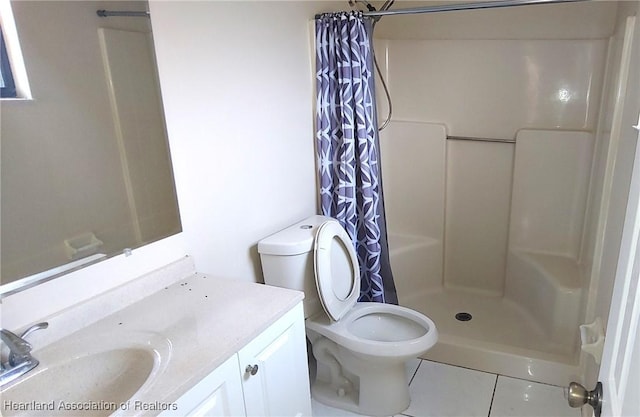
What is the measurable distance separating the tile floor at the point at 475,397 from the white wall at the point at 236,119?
992 millimetres

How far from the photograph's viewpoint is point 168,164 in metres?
1.57

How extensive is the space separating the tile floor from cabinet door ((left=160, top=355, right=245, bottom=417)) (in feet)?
3.34

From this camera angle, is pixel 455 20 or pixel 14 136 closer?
pixel 14 136

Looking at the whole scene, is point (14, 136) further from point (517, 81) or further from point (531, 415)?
point (517, 81)

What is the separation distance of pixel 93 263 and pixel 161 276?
25 centimetres

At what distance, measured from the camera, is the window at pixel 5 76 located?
1.14m

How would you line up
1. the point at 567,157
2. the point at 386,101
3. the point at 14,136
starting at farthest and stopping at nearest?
the point at 386,101 < the point at 567,157 < the point at 14,136

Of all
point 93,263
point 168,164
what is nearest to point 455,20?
point 168,164

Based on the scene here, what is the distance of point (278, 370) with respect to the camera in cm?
148

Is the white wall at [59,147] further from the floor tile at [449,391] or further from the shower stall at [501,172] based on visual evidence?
the shower stall at [501,172]

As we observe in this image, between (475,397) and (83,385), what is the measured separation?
5.79ft

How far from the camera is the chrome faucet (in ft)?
3.63

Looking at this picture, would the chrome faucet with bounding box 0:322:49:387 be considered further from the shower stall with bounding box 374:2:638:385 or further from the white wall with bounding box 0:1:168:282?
the shower stall with bounding box 374:2:638:385

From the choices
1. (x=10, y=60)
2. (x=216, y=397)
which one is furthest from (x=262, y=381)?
(x=10, y=60)
